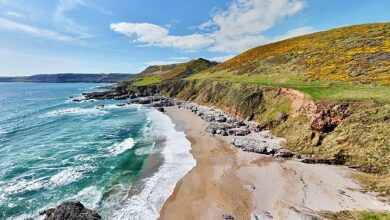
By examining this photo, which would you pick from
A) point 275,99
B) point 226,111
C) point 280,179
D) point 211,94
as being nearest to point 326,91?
point 275,99

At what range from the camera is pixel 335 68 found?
44250 millimetres

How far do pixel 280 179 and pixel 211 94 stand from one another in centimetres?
4168

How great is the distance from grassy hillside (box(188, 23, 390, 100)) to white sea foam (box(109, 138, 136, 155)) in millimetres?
→ 25430

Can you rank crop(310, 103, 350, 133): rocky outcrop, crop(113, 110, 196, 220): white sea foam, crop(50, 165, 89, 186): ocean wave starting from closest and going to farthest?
crop(113, 110, 196, 220): white sea foam → crop(50, 165, 89, 186): ocean wave → crop(310, 103, 350, 133): rocky outcrop

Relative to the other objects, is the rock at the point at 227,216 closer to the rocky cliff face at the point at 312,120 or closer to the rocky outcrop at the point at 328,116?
the rocky cliff face at the point at 312,120

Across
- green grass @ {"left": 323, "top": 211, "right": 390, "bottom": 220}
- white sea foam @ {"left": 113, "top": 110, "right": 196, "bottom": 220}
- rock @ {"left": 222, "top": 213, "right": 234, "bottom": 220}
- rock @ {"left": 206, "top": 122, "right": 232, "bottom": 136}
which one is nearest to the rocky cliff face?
rock @ {"left": 206, "top": 122, "right": 232, "bottom": 136}

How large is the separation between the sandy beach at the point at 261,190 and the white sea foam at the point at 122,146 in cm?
1090

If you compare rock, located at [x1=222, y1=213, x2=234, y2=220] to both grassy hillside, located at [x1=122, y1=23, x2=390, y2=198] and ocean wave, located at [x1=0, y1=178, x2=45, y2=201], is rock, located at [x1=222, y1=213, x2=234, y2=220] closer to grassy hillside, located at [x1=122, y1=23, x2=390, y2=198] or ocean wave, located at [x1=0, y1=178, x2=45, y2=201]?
grassy hillside, located at [x1=122, y1=23, x2=390, y2=198]

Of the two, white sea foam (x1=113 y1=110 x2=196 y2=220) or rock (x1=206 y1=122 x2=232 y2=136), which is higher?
rock (x1=206 y1=122 x2=232 y2=136)

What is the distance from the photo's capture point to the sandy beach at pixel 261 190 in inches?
722

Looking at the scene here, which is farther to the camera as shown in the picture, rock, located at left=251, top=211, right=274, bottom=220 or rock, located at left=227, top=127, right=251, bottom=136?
rock, located at left=227, top=127, right=251, bottom=136

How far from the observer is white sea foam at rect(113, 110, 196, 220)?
1909 cm

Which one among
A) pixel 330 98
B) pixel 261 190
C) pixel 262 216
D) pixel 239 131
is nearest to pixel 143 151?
pixel 239 131

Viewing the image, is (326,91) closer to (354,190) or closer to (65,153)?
(354,190)
